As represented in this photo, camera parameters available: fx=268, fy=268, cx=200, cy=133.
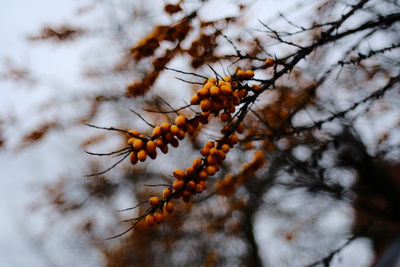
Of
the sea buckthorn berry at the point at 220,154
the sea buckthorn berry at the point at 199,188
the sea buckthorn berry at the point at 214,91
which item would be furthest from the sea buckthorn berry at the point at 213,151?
the sea buckthorn berry at the point at 214,91

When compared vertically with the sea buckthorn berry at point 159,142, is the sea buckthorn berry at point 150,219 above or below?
below

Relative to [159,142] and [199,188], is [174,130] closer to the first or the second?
[159,142]

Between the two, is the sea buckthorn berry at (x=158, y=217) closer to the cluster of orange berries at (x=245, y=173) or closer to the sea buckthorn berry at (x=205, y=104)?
the sea buckthorn berry at (x=205, y=104)

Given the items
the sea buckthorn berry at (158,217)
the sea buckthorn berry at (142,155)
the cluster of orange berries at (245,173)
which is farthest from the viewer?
the cluster of orange berries at (245,173)

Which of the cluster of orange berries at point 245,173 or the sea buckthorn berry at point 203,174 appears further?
the cluster of orange berries at point 245,173

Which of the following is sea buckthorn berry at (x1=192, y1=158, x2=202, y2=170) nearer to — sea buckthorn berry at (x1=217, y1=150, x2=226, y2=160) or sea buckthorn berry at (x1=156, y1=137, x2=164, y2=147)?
sea buckthorn berry at (x1=217, y1=150, x2=226, y2=160)

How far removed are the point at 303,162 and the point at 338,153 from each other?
2043 millimetres

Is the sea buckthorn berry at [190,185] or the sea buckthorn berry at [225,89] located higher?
the sea buckthorn berry at [225,89]

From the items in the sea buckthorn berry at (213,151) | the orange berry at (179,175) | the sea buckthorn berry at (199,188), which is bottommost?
the sea buckthorn berry at (199,188)

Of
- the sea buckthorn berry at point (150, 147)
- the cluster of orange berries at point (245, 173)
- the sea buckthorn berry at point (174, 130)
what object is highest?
the cluster of orange berries at point (245, 173)

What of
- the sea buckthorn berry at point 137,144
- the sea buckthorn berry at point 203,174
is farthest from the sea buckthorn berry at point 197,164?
the sea buckthorn berry at point 137,144

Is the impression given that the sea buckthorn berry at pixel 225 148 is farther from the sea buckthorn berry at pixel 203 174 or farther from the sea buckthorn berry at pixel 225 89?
the sea buckthorn berry at pixel 225 89

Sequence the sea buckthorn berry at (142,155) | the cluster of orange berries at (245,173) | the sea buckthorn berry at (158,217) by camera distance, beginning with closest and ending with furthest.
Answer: the sea buckthorn berry at (142,155)
the sea buckthorn berry at (158,217)
the cluster of orange berries at (245,173)

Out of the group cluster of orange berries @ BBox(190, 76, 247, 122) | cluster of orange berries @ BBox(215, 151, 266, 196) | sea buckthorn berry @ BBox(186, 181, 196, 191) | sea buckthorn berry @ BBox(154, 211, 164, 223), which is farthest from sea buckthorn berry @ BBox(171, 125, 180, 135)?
cluster of orange berries @ BBox(215, 151, 266, 196)
